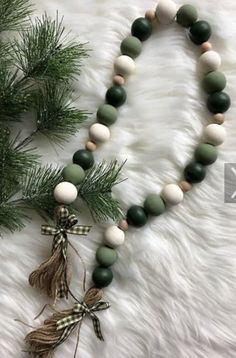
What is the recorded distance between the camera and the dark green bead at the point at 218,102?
2.25ft

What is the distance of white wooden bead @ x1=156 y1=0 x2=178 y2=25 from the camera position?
2.30 ft

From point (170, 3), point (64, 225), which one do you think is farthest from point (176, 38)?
point (64, 225)

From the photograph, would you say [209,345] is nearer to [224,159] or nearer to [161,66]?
[224,159]

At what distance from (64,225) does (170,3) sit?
0.32 m

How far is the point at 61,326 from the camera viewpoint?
2.06ft

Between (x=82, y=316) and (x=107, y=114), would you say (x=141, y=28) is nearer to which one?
(x=107, y=114)

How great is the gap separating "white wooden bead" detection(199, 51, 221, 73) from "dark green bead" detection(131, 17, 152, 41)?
8 cm

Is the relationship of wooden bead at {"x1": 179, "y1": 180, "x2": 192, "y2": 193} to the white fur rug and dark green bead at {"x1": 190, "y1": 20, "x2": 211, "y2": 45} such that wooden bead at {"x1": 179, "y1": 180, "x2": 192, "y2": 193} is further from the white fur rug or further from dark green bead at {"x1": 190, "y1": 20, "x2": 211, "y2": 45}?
dark green bead at {"x1": 190, "y1": 20, "x2": 211, "y2": 45}

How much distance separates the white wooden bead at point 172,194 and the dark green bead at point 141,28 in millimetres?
198

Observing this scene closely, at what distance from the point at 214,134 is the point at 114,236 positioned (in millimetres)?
177

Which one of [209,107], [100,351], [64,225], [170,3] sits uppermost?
[170,3]

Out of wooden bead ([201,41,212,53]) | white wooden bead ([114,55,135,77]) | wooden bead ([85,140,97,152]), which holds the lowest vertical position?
wooden bead ([85,140,97,152])

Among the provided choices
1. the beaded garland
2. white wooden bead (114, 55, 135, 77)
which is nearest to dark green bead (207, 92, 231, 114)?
the beaded garland

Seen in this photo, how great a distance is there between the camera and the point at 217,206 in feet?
2.21
